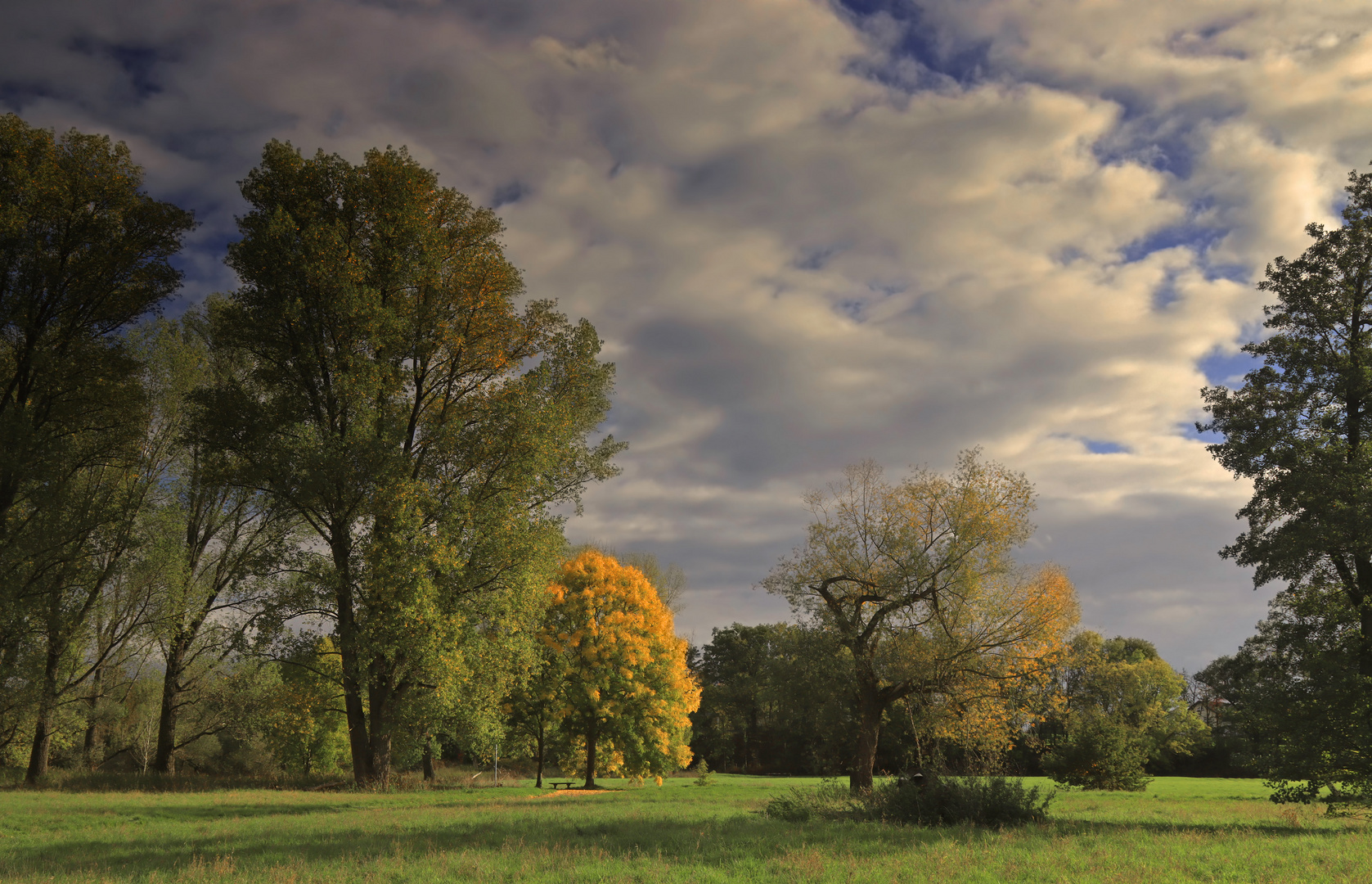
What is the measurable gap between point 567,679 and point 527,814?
786 inches

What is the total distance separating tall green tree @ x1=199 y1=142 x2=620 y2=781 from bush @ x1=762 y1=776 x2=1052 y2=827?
12.1 metres

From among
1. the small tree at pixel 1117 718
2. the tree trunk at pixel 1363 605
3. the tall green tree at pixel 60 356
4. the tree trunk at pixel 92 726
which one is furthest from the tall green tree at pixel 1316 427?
→ the tree trunk at pixel 92 726

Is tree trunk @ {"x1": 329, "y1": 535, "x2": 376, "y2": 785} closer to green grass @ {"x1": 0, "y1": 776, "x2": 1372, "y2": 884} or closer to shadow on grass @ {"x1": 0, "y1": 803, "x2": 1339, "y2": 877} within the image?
green grass @ {"x1": 0, "y1": 776, "x2": 1372, "y2": 884}

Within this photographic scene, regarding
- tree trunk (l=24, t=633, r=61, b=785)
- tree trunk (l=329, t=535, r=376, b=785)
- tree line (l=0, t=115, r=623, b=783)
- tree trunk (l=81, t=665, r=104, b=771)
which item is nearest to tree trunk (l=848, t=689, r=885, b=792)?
tree line (l=0, t=115, r=623, b=783)

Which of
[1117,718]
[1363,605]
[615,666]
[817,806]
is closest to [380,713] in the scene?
[817,806]

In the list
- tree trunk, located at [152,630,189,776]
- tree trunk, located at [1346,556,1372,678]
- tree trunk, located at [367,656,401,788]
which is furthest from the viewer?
tree trunk, located at [152,630,189,776]

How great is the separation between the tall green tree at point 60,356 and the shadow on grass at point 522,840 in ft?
38.1

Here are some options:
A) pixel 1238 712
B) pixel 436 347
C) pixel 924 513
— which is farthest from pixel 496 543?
pixel 1238 712

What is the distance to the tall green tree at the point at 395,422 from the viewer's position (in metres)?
25.3

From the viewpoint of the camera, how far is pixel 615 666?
136 ft

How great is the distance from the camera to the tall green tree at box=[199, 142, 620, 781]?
25.3 m

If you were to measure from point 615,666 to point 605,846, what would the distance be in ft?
87.3

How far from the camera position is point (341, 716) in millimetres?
58281

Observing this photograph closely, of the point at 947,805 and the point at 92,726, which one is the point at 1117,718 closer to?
the point at 947,805
